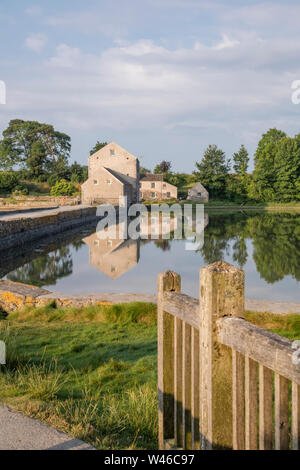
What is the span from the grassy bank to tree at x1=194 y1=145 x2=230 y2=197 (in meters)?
75.8

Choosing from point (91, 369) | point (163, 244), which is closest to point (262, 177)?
point (163, 244)

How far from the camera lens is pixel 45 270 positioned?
58.4 feet

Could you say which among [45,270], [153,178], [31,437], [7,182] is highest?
[153,178]

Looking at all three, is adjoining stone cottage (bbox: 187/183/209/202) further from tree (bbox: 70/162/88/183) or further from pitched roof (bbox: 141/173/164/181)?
tree (bbox: 70/162/88/183)

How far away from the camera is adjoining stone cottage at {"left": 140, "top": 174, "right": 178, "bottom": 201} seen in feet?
273

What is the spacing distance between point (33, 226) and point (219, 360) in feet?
86.7

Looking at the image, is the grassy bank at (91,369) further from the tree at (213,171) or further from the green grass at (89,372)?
the tree at (213,171)

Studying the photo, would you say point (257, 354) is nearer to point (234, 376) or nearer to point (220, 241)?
point (234, 376)

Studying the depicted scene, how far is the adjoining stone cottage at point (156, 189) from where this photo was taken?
273 ft

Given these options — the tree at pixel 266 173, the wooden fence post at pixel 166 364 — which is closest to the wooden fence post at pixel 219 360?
the wooden fence post at pixel 166 364

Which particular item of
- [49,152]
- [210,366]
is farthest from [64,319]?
[49,152]

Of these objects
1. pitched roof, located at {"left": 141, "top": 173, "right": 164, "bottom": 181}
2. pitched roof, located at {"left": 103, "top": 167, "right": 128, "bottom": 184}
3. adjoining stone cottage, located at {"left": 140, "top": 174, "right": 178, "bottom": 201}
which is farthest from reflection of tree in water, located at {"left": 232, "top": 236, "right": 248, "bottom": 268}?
pitched roof, located at {"left": 141, "top": 173, "right": 164, "bottom": 181}

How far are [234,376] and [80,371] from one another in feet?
12.4

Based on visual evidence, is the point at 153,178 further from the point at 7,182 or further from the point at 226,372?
the point at 226,372
